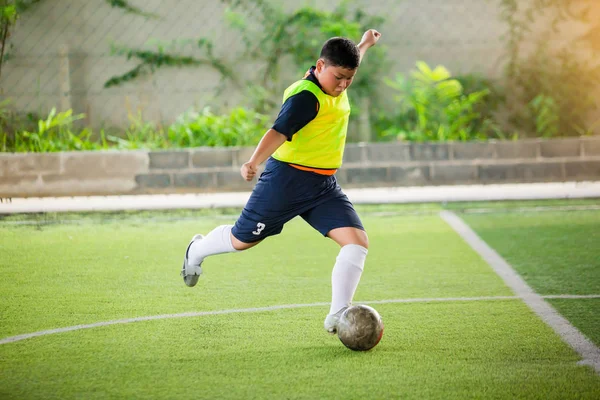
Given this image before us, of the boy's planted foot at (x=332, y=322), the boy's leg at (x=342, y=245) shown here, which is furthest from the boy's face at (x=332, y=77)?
the boy's planted foot at (x=332, y=322)

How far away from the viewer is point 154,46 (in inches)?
508

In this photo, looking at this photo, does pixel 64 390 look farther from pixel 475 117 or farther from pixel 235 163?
pixel 475 117

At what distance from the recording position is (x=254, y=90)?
12.6 metres

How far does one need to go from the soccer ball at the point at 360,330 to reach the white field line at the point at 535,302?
3.19 ft

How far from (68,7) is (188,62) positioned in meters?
1.81

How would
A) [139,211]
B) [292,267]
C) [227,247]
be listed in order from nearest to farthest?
[227,247], [292,267], [139,211]

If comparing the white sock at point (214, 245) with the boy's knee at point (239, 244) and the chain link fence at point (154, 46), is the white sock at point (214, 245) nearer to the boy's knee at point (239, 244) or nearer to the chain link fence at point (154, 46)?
the boy's knee at point (239, 244)

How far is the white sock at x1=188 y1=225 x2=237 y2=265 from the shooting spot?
5586 mm

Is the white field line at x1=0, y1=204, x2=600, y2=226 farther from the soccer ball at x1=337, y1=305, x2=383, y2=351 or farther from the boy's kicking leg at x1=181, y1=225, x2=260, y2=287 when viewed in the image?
the soccer ball at x1=337, y1=305, x2=383, y2=351

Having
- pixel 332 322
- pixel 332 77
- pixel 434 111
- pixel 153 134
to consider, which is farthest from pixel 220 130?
pixel 332 322

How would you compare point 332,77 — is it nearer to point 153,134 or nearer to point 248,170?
point 248,170

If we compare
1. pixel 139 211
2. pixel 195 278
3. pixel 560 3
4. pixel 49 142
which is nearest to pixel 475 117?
pixel 560 3

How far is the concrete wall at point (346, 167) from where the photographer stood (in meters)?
11.3

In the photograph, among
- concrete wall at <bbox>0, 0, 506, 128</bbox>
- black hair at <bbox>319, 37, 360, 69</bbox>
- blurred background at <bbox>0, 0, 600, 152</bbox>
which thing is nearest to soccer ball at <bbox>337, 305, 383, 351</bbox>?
black hair at <bbox>319, 37, 360, 69</bbox>
